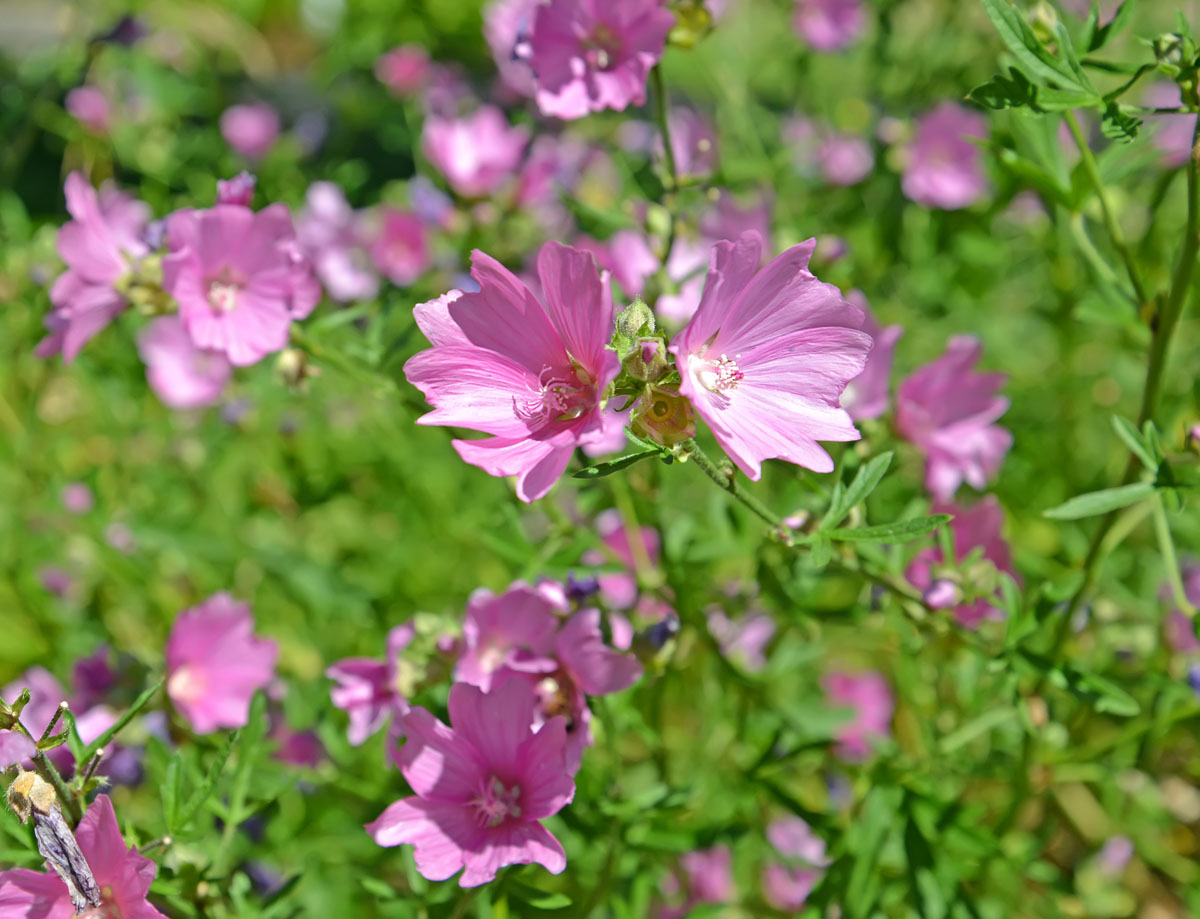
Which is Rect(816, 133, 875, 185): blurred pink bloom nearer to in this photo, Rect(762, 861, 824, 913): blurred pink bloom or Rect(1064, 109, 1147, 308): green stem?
Rect(1064, 109, 1147, 308): green stem

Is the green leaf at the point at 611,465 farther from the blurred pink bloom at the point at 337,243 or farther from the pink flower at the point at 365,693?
the blurred pink bloom at the point at 337,243

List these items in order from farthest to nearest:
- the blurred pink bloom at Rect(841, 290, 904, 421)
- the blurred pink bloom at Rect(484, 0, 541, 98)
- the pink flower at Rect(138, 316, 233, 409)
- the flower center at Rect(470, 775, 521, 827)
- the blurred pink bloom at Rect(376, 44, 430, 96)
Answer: the blurred pink bloom at Rect(376, 44, 430, 96) → the pink flower at Rect(138, 316, 233, 409) → the blurred pink bloom at Rect(484, 0, 541, 98) → the blurred pink bloom at Rect(841, 290, 904, 421) → the flower center at Rect(470, 775, 521, 827)

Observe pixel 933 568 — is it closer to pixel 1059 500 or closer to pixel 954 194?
pixel 1059 500

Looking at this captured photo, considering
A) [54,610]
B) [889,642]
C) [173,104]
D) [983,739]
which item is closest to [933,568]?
[889,642]

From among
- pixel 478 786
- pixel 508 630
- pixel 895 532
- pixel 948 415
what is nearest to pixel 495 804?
pixel 478 786

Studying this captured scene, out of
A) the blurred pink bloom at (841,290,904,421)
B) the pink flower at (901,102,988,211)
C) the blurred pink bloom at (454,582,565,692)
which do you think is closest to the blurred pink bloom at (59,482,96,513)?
the blurred pink bloom at (454,582,565,692)

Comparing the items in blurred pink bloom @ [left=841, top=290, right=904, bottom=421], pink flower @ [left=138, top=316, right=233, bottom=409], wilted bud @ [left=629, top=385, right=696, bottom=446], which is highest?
wilted bud @ [left=629, top=385, right=696, bottom=446]

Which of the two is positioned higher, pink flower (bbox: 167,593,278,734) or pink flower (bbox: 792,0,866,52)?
pink flower (bbox: 792,0,866,52)
